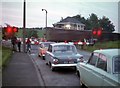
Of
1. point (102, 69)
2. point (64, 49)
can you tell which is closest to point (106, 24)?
point (64, 49)

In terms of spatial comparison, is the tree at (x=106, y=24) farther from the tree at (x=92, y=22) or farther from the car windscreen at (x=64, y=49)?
the car windscreen at (x=64, y=49)

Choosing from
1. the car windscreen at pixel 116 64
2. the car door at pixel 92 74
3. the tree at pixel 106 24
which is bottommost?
the car door at pixel 92 74

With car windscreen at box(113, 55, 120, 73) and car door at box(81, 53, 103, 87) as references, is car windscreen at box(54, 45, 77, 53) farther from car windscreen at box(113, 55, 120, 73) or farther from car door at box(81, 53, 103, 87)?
car windscreen at box(113, 55, 120, 73)

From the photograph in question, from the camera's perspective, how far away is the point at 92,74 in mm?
8328

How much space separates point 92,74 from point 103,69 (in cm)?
53

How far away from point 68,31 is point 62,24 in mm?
42744

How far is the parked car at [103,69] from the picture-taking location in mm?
7101

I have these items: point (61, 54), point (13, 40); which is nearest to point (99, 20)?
point (13, 40)

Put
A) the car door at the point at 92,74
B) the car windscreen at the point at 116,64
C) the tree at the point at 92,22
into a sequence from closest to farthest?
the car windscreen at the point at 116,64
the car door at the point at 92,74
the tree at the point at 92,22

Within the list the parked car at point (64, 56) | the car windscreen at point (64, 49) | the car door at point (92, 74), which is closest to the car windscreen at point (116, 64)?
the car door at point (92, 74)

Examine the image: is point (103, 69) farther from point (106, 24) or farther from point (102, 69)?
point (106, 24)

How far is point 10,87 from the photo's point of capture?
10.7 metres

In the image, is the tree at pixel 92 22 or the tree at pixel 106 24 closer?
the tree at pixel 106 24

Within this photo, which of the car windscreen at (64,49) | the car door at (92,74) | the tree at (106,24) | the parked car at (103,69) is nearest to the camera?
the parked car at (103,69)
